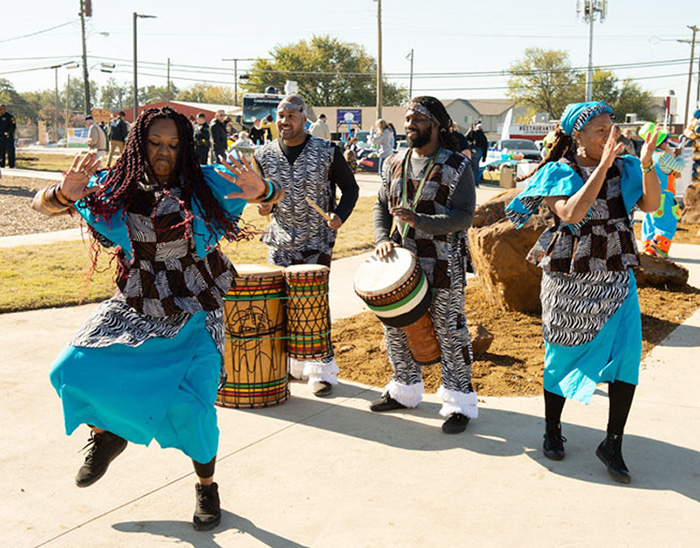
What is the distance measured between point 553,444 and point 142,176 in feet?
8.63

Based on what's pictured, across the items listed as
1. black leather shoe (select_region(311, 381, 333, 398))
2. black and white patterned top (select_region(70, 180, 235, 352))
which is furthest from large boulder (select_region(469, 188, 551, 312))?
black and white patterned top (select_region(70, 180, 235, 352))

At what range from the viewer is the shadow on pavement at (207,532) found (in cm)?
343

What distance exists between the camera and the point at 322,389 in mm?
5457

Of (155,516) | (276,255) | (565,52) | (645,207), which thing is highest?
(565,52)

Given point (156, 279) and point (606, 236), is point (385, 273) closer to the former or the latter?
point (606, 236)

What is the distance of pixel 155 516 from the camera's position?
144 inches

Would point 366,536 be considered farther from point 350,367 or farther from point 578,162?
point 350,367

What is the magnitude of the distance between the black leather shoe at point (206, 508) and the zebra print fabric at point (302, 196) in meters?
2.25

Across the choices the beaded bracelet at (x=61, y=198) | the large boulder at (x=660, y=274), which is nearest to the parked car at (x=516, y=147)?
the large boulder at (x=660, y=274)

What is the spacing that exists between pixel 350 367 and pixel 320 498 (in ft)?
7.52

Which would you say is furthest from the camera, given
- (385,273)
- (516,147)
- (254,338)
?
(516,147)

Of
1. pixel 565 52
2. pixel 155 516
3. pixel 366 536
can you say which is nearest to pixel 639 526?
pixel 366 536

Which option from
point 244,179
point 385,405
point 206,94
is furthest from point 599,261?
point 206,94

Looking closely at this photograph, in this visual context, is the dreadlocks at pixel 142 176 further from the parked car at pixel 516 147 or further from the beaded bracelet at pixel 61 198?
the parked car at pixel 516 147
